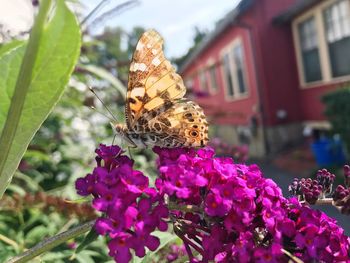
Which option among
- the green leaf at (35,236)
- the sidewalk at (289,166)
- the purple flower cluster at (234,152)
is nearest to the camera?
the green leaf at (35,236)

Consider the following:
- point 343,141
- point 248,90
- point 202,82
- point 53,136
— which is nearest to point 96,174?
point 53,136

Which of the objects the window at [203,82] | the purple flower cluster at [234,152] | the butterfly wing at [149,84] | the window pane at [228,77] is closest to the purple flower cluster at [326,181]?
the butterfly wing at [149,84]

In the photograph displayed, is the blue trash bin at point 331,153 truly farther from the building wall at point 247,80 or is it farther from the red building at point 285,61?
the building wall at point 247,80

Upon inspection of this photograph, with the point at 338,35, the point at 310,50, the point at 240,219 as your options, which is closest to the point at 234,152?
the point at 240,219

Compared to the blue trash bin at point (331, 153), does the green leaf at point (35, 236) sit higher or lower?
higher

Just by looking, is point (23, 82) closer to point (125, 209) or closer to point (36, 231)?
point (125, 209)

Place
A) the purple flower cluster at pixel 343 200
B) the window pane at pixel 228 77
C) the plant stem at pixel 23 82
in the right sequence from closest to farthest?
1. the plant stem at pixel 23 82
2. the purple flower cluster at pixel 343 200
3. the window pane at pixel 228 77

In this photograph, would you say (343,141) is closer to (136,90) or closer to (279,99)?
(279,99)

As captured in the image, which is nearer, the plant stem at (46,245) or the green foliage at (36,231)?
the plant stem at (46,245)

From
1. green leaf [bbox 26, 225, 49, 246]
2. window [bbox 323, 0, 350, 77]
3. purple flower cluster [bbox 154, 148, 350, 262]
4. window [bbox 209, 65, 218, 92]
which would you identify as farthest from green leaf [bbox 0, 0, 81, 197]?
window [bbox 209, 65, 218, 92]
